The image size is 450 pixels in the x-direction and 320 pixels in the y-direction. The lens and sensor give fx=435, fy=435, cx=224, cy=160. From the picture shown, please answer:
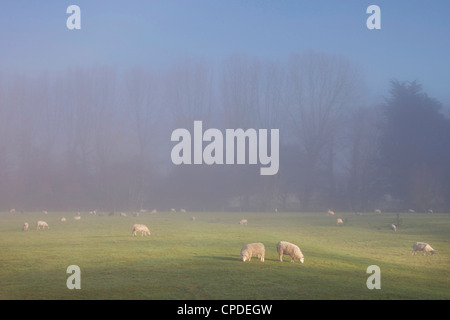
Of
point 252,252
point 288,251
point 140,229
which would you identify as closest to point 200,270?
point 252,252

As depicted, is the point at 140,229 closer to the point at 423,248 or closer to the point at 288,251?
the point at 288,251

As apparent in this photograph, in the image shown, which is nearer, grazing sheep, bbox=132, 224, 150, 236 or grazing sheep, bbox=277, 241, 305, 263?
grazing sheep, bbox=277, 241, 305, 263

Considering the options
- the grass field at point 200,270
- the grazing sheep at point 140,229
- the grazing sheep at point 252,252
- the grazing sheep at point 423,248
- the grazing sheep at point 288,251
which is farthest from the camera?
the grazing sheep at point 140,229

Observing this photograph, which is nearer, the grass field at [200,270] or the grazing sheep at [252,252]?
the grass field at [200,270]

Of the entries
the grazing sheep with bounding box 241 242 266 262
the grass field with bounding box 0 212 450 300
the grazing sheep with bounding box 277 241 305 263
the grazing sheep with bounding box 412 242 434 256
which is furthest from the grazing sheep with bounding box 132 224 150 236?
the grazing sheep with bounding box 412 242 434 256

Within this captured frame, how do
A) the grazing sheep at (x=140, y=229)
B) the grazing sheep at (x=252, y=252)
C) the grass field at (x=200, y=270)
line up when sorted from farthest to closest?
the grazing sheep at (x=140, y=229) → the grazing sheep at (x=252, y=252) → the grass field at (x=200, y=270)

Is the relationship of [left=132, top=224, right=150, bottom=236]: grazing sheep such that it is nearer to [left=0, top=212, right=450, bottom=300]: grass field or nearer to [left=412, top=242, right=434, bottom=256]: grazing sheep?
[left=0, top=212, right=450, bottom=300]: grass field

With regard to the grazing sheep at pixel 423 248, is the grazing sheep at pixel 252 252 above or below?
above

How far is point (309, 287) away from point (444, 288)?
5.97 m

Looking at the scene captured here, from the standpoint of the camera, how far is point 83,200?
283 feet

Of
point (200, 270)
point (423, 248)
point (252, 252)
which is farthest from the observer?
point (423, 248)

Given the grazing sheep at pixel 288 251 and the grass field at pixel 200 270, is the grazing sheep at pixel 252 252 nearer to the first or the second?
the grass field at pixel 200 270

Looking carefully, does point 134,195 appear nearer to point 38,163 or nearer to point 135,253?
point 38,163

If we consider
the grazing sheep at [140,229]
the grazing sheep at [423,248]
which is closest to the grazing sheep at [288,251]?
the grazing sheep at [423,248]
